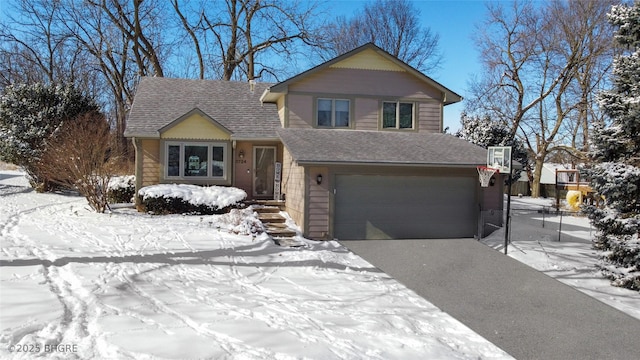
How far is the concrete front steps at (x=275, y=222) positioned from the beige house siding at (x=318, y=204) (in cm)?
57

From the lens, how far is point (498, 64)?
1134 inches

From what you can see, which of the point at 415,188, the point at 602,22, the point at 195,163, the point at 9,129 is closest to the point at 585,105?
the point at 602,22

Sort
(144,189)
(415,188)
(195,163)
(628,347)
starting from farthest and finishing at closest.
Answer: (195,163) → (144,189) → (415,188) → (628,347)

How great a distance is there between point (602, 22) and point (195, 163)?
25.3 metres

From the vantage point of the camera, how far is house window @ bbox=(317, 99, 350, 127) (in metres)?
14.7

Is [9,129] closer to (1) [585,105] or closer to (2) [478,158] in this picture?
(2) [478,158]

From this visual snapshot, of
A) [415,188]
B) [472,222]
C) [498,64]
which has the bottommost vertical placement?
[472,222]

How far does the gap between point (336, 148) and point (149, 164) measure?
21.5ft

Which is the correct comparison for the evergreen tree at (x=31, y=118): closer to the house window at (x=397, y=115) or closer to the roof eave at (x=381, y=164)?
the roof eave at (x=381, y=164)

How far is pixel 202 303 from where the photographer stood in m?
5.86

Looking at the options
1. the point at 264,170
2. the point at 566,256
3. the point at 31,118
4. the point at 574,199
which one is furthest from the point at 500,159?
the point at 31,118

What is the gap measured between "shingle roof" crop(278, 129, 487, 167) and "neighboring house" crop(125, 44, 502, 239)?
0.04 m

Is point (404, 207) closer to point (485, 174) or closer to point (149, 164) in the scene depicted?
point (485, 174)

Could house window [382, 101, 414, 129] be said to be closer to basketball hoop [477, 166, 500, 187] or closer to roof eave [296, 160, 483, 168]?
roof eave [296, 160, 483, 168]
